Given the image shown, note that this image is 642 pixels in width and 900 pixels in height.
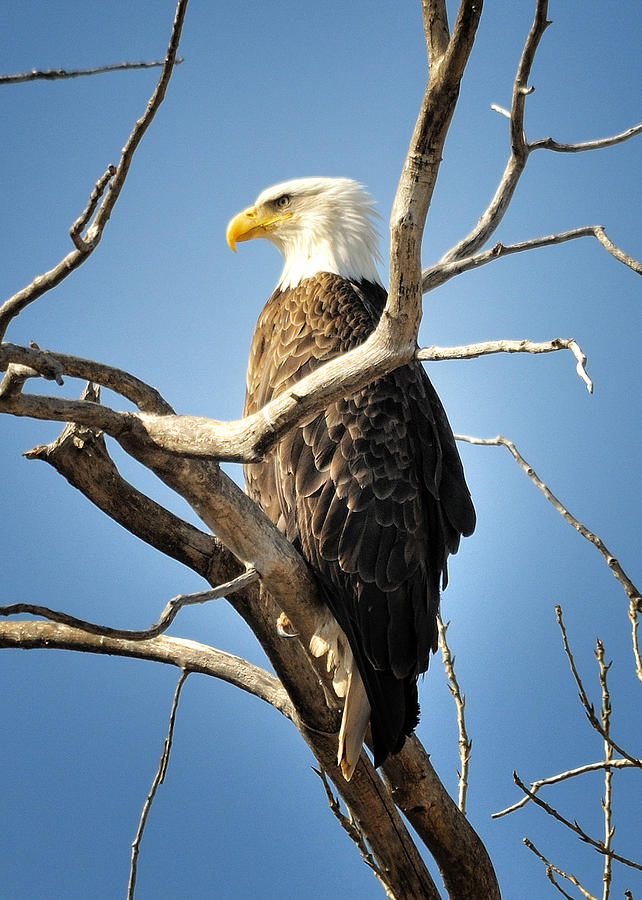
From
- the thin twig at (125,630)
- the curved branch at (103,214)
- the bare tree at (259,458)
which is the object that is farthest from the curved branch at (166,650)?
the curved branch at (103,214)

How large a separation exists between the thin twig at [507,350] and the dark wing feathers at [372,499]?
1102 millimetres

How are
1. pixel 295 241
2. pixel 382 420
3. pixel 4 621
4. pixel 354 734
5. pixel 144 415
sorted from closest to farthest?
Answer: 1. pixel 144 415
2. pixel 354 734
3. pixel 382 420
4. pixel 4 621
5. pixel 295 241

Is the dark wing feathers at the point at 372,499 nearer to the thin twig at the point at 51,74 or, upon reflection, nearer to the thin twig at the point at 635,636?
the thin twig at the point at 635,636

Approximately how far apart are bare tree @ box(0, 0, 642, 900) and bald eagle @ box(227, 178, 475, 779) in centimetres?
13

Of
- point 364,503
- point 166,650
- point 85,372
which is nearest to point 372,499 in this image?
point 364,503

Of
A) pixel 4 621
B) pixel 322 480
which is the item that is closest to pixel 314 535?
pixel 322 480

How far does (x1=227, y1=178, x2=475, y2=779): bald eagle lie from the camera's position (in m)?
2.85

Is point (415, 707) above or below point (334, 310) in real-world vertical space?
below

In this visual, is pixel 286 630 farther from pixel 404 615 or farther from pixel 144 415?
pixel 144 415

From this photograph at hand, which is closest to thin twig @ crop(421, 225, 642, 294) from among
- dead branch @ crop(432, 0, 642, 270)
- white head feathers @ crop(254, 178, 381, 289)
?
dead branch @ crop(432, 0, 642, 270)

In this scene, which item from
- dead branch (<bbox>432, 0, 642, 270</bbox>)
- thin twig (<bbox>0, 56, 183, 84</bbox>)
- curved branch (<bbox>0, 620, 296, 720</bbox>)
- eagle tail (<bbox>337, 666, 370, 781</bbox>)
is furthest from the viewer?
curved branch (<bbox>0, 620, 296, 720</bbox>)

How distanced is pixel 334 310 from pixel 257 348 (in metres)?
0.32

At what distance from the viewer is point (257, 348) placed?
337cm

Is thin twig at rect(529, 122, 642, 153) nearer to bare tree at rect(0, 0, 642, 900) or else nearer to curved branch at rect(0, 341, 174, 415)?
bare tree at rect(0, 0, 642, 900)
